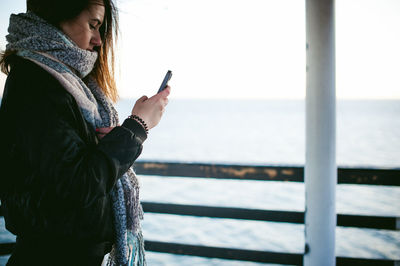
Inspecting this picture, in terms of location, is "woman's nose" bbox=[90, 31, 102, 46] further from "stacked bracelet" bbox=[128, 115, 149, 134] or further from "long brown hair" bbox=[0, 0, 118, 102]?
"stacked bracelet" bbox=[128, 115, 149, 134]

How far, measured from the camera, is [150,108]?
0.96m

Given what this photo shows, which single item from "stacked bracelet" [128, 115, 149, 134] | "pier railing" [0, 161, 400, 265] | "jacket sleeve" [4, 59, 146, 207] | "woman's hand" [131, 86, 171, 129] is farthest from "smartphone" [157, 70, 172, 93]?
"pier railing" [0, 161, 400, 265]

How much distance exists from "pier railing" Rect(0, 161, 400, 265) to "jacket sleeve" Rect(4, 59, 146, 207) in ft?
4.31

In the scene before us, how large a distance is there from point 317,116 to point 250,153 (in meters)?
12.0

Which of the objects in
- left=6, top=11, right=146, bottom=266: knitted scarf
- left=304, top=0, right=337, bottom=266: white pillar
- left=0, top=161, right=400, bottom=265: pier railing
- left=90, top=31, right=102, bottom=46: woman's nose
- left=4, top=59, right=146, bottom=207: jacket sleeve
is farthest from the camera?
left=0, top=161, right=400, bottom=265: pier railing

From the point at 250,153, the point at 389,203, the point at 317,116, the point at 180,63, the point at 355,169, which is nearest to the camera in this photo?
the point at 180,63

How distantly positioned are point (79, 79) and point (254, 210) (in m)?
1.59

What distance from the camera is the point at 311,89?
1778 mm

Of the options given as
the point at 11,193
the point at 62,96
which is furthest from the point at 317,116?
the point at 11,193

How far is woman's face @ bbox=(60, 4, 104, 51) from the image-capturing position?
94 centimetres

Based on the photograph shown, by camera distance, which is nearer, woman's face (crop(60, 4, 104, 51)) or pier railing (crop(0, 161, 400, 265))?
woman's face (crop(60, 4, 104, 51))

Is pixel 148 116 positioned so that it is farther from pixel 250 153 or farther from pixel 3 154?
pixel 250 153

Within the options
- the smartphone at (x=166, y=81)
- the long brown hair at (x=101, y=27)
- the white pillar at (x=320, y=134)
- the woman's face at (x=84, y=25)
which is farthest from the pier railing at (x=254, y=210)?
the woman's face at (x=84, y=25)

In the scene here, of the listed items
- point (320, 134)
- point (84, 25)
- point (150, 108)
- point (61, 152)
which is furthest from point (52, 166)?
point (320, 134)
